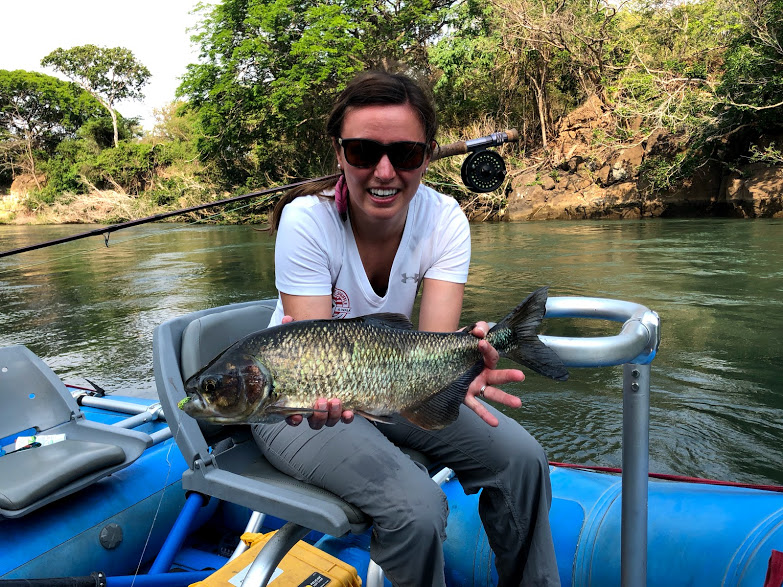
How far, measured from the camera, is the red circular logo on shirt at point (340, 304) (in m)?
2.51

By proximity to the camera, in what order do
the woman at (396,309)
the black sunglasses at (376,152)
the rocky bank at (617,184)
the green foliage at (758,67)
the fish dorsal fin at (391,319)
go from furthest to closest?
the rocky bank at (617,184)
the green foliage at (758,67)
the black sunglasses at (376,152)
the fish dorsal fin at (391,319)
the woman at (396,309)

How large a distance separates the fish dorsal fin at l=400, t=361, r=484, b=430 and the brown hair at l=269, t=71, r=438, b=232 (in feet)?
3.32

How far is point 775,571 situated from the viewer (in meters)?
1.88

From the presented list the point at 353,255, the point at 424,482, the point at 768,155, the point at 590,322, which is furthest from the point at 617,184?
the point at 424,482

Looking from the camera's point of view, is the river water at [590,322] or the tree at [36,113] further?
the tree at [36,113]

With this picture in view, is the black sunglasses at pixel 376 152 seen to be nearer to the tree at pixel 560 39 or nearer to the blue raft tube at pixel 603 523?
the blue raft tube at pixel 603 523

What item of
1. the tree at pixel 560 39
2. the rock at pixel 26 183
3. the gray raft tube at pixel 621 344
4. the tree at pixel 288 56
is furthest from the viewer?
the rock at pixel 26 183

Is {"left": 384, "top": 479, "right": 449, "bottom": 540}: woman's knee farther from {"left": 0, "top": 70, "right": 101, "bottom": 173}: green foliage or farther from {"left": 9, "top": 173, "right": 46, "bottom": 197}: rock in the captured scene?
{"left": 0, "top": 70, "right": 101, "bottom": 173}: green foliage

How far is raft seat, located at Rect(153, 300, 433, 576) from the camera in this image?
1884mm

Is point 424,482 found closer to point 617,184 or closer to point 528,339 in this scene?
point 528,339

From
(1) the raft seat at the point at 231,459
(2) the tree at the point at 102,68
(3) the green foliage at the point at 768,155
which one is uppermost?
(2) the tree at the point at 102,68

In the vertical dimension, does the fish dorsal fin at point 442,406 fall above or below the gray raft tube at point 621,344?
below

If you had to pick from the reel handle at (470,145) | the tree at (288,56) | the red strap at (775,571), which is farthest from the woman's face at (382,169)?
the tree at (288,56)

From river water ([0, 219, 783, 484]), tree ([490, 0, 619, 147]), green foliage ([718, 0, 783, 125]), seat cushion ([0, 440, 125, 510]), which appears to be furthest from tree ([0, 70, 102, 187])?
seat cushion ([0, 440, 125, 510])
